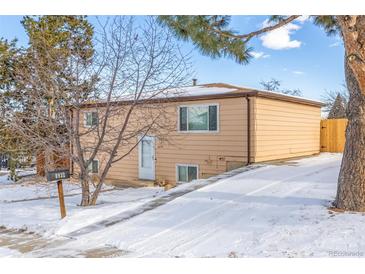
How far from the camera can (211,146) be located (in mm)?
9508

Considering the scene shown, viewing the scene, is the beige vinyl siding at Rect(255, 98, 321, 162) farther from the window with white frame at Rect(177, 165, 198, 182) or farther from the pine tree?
the pine tree

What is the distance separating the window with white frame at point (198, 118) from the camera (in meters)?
9.48

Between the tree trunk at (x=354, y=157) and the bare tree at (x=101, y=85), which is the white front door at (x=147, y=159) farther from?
the tree trunk at (x=354, y=157)

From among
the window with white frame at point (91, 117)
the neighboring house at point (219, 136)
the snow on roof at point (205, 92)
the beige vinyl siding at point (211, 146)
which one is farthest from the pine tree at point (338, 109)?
Answer: the window with white frame at point (91, 117)

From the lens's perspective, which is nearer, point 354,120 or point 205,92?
point 354,120

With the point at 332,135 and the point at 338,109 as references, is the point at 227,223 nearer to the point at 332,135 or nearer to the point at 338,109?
the point at 332,135

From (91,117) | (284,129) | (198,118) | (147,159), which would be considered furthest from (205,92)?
(91,117)

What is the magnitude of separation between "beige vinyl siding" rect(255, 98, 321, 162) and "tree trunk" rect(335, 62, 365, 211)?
4515 mm

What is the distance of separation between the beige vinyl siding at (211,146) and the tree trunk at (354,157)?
4.57 m

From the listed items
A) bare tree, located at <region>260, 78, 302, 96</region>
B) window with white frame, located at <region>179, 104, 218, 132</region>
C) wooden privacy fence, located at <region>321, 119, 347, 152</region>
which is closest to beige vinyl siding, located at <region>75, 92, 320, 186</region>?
window with white frame, located at <region>179, 104, 218, 132</region>

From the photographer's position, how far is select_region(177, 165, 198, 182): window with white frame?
9828 mm

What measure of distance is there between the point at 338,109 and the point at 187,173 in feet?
39.1
